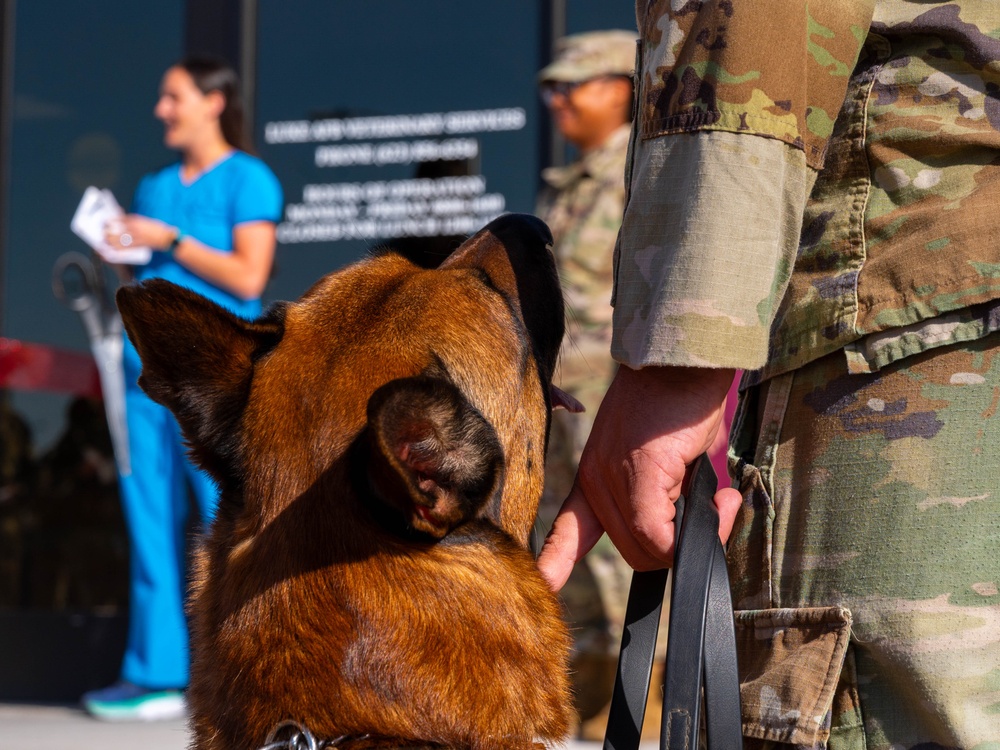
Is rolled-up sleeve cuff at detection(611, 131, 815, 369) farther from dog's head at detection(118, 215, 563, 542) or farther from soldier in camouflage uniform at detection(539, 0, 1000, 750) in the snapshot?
dog's head at detection(118, 215, 563, 542)

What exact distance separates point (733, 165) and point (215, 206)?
4.20 metres

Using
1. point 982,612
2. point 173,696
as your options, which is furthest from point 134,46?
point 982,612

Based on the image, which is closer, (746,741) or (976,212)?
(976,212)

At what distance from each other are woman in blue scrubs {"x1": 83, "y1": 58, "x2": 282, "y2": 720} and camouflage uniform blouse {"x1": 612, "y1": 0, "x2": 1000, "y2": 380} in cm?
379

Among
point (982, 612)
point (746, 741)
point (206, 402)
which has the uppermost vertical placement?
point (206, 402)

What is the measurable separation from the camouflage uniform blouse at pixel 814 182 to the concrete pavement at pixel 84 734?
3608 mm

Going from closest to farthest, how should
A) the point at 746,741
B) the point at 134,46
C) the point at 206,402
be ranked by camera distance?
1. the point at 746,741
2. the point at 206,402
3. the point at 134,46

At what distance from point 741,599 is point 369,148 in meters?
5.28

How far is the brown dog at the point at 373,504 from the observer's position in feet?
5.80

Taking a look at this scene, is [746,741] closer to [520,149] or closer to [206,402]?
[206,402]

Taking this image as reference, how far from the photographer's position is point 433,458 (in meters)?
1.81

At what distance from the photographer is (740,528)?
1.78 m

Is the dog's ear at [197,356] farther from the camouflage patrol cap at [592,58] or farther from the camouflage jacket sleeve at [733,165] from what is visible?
the camouflage patrol cap at [592,58]

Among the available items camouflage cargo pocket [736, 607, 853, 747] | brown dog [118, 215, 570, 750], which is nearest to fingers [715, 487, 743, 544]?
camouflage cargo pocket [736, 607, 853, 747]
